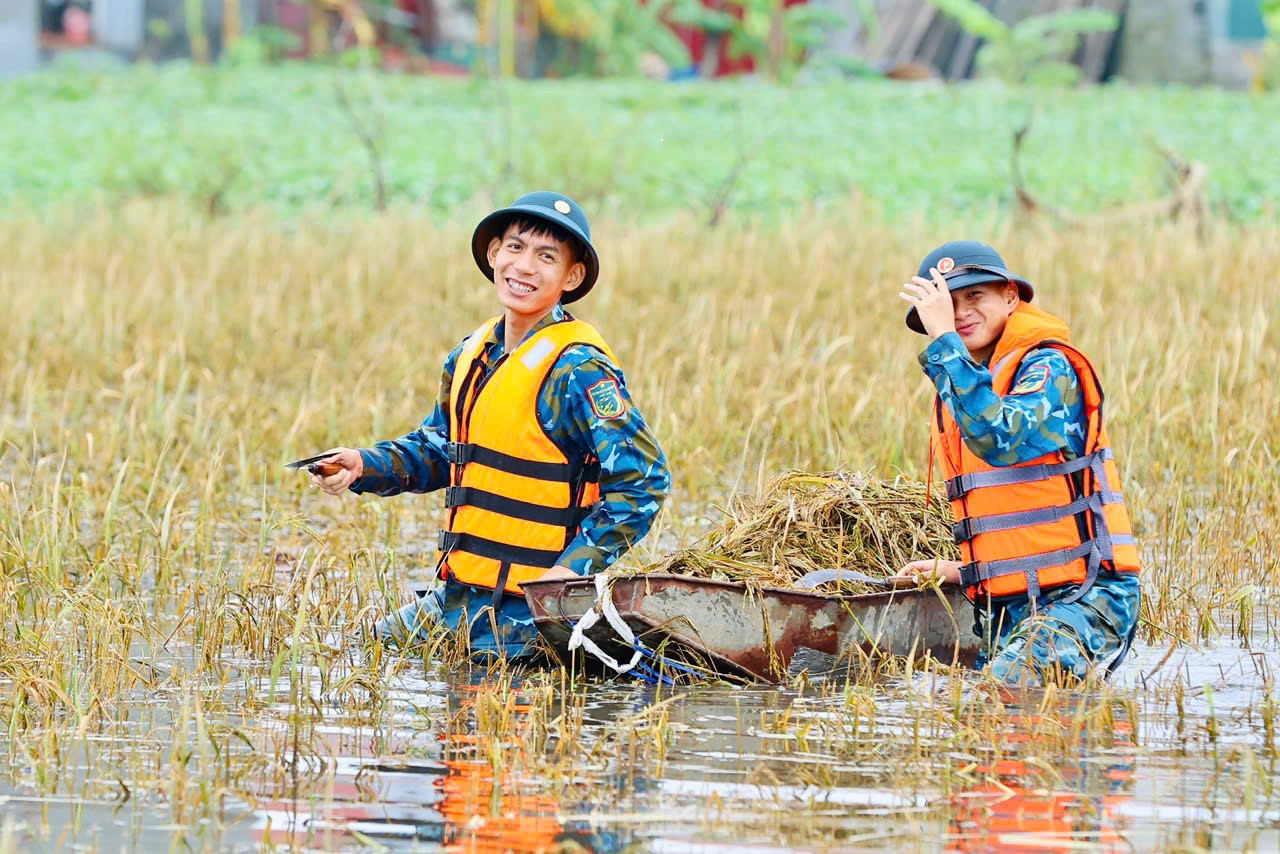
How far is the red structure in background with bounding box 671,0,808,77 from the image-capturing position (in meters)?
32.8

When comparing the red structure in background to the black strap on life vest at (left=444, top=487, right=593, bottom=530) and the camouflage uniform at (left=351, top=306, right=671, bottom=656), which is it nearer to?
the camouflage uniform at (left=351, top=306, right=671, bottom=656)

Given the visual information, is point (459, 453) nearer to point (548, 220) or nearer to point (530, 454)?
point (530, 454)

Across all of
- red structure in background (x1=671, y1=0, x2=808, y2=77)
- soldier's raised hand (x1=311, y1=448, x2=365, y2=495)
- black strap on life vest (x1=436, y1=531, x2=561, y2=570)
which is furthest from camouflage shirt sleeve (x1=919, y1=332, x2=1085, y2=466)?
red structure in background (x1=671, y1=0, x2=808, y2=77)

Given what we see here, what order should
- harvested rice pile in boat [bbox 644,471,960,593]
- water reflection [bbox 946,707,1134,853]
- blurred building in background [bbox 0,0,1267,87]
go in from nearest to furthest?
water reflection [bbox 946,707,1134,853], harvested rice pile in boat [bbox 644,471,960,593], blurred building in background [bbox 0,0,1267,87]

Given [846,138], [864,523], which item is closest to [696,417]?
[864,523]

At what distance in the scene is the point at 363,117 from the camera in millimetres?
24672

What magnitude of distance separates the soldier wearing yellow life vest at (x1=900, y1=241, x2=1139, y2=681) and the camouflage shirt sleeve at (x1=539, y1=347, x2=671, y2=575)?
0.76m

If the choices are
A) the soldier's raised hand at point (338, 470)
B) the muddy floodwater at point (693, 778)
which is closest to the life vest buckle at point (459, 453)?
the soldier's raised hand at point (338, 470)

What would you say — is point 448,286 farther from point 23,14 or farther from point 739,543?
point 23,14

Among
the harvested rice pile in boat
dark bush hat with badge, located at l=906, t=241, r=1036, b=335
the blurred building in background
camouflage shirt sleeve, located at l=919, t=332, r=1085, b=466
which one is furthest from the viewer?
the blurred building in background

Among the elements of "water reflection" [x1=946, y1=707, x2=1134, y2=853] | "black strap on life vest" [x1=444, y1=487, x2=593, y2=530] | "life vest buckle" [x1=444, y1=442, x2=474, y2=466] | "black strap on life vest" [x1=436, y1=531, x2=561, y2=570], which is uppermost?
"life vest buckle" [x1=444, y1=442, x2=474, y2=466]

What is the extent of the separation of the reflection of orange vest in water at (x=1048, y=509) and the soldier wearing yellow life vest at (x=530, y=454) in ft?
2.86

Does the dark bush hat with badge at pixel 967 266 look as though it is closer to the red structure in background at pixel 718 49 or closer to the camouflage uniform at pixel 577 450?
the camouflage uniform at pixel 577 450

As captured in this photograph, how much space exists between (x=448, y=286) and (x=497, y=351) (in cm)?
645
